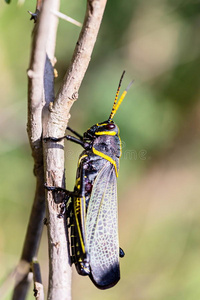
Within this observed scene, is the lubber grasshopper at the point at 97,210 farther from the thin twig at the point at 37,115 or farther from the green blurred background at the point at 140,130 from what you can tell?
the green blurred background at the point at 140,130

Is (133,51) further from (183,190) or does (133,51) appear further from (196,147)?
(183,190)

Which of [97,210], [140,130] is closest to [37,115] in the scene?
[97,210]

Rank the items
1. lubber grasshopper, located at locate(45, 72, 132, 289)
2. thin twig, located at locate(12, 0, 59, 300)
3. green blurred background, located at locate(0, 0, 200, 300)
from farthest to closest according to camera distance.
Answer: green blurred background, located at locate(0, 0, 200, 300)
lubber grasshopper, located at locate(45, 72, 132, 289)
thin twig, located at locate(12, 0, 59, 300)

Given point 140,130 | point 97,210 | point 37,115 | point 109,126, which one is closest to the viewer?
point 37,115

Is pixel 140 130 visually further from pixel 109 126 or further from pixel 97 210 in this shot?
pixel 97 210

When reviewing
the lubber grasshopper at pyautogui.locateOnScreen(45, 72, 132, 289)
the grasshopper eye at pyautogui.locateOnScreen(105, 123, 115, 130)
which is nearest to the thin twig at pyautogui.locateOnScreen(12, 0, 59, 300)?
the lubber grasshopper at pyautogui.locateOnScreen(45, 72, 132, 289)

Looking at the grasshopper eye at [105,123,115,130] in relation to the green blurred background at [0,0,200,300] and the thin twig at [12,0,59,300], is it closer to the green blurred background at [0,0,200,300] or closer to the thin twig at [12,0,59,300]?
the thin twig at [12,0,59,300]
